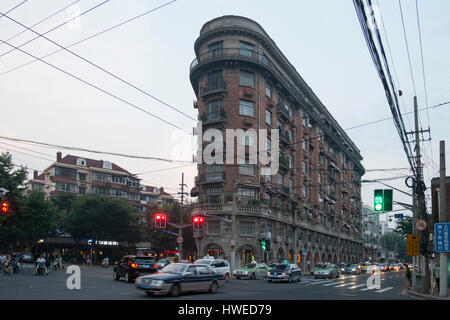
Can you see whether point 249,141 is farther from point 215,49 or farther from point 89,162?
point 89,162

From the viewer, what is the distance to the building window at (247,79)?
176 ft

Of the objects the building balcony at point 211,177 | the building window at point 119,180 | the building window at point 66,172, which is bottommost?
the building balcony at point 211,177

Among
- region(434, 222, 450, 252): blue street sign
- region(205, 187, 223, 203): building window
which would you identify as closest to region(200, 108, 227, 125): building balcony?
region(205, 187, 223, 203): building window

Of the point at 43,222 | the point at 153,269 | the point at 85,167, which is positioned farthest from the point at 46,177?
the point at 153,269

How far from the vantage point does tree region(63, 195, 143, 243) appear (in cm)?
7294

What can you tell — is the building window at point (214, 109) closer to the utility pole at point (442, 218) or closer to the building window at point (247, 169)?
the building window at point (247, 169)

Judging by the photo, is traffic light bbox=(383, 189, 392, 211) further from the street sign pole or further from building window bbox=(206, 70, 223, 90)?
building window bbox=(206, 70, 223, 90)

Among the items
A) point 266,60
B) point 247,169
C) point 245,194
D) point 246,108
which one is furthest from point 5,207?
point 266,60

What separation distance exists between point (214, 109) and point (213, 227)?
1394 centimetres

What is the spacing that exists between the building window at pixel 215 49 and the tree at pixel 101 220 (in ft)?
108

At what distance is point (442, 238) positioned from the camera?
24250mm

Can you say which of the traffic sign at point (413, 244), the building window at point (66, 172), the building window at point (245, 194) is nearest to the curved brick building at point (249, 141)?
the building window at point (245, 194)

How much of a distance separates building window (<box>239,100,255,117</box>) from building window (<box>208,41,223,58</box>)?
6324 mm
